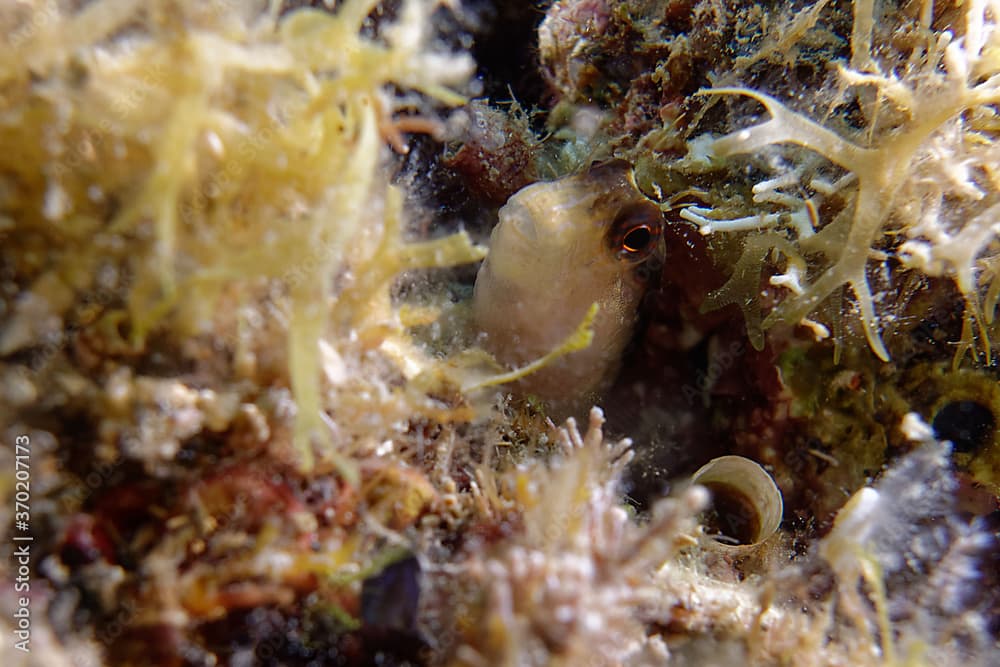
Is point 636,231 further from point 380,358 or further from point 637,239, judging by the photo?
point 380,358

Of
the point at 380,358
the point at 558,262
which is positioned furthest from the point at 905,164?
the point at 380,358

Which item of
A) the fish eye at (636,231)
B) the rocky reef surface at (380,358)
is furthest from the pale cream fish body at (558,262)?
the rocky reef surface at (380,358)

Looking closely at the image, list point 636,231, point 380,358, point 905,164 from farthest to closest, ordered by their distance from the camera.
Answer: point 636,231, point 905,164, point 380,358

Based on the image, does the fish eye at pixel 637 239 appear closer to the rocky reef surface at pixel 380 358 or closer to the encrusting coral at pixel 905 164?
the rocky reef surface at pixel 380 358

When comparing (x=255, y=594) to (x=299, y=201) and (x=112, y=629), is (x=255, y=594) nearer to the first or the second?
(x=112, y=629)

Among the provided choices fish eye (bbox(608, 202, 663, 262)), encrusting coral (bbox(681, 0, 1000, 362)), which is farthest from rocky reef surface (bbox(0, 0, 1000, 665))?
fish eye (bbox(608, 202, 663, 262))

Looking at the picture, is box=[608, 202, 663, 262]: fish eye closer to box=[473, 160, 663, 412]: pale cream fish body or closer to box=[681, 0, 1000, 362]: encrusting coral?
box=[473, 160, 663, 412]: pale cream fish body

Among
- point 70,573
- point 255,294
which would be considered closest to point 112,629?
point 70,573

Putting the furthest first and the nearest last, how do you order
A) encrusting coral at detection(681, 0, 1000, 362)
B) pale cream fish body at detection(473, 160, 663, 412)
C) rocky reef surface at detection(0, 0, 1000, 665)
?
1. pale cream fish body at detection(473, 160, 663, 412)
2. encrusting coral at detection(681, 0, 1000, 362)
3. rocky reef surface at detection(0, 0, 1000, 665)
